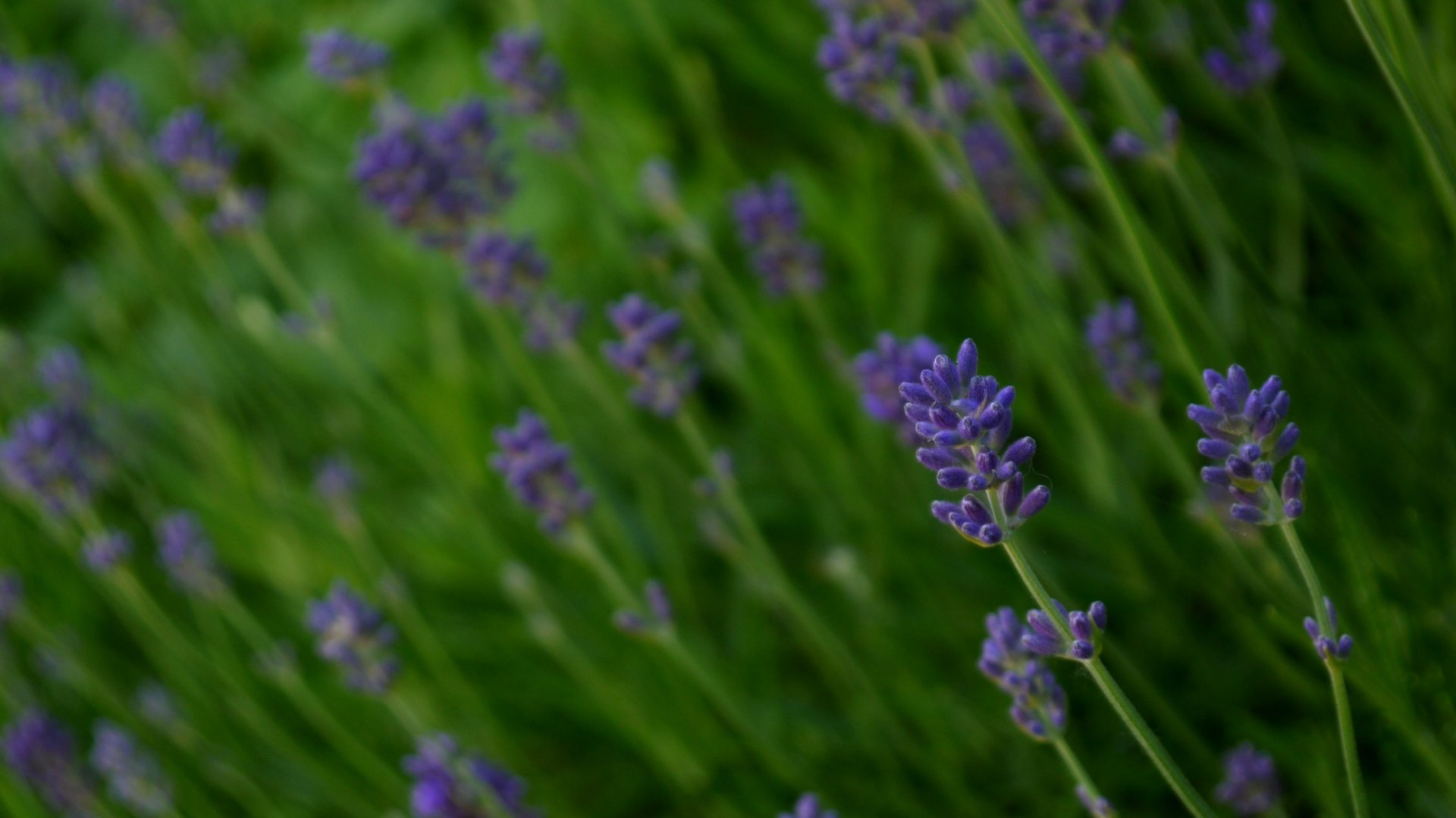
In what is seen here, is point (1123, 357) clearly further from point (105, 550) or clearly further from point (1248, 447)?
point (105, 550)

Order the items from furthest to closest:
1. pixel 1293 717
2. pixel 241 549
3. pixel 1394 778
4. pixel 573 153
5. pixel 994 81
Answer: pixel 241 549 < pixel 573 153 < pixel 1293 717 < pixel 994 81 < pixel 1394 778

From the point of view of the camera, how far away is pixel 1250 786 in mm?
1364

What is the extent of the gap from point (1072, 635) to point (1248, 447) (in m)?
0.16

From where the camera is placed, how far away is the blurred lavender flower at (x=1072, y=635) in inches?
35.0

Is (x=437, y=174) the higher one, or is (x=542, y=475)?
(x=437, y=174)

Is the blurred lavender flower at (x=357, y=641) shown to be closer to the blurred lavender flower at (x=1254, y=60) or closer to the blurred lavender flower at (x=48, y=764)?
the blurred lavender flower at (x=48, y=764)

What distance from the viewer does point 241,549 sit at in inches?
111

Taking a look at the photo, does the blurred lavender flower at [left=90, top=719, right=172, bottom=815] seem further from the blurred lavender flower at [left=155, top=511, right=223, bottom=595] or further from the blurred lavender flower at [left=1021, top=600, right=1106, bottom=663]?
the blurred lavender flower at [left=1021, top=600, right=1106, bottom=663]

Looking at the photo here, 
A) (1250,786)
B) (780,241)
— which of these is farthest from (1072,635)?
(780,241)

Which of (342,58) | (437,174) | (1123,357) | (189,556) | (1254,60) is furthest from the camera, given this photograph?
(189,556)

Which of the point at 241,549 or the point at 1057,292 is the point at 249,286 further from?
the point at 1057,292

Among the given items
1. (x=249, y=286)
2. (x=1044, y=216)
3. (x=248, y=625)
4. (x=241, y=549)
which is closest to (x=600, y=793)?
(x=248, y=625)

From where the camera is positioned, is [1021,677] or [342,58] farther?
[342,58]

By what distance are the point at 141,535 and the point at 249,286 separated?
2.27 feet
